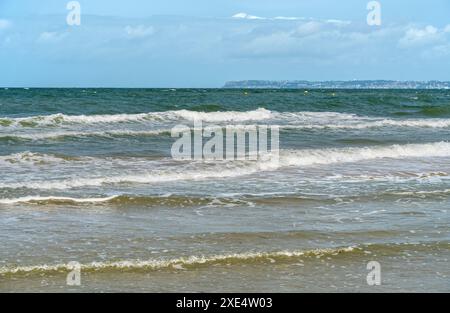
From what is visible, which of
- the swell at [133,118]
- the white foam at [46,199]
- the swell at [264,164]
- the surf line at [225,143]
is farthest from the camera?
the swell at [133,118]

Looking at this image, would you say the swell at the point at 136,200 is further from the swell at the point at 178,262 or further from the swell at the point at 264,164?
the swell at the point at 178,262

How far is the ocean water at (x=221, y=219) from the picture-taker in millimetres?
6512

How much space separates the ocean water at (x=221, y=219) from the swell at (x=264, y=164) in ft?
0.14

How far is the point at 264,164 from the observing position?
14.3m

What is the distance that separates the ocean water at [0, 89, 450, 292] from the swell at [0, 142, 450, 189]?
0.14ft

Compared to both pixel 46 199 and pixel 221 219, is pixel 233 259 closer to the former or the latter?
pixel 221 219

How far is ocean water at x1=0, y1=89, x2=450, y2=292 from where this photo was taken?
6512mm

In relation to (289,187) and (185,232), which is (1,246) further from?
(289,187)

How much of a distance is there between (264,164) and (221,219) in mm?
5578
